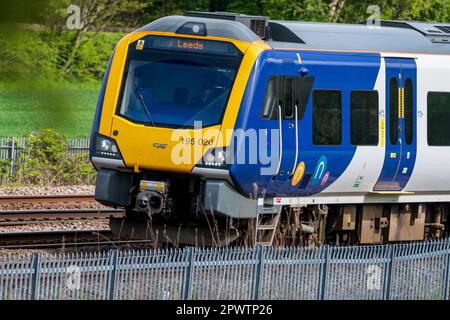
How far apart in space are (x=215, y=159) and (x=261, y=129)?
667 millimetres

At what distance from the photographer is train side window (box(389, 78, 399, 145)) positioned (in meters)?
12.3

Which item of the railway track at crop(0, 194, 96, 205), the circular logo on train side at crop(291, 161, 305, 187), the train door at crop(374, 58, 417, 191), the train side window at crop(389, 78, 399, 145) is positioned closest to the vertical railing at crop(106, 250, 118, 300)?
the circular logo on train side at crop(291, 161, 305, 187)

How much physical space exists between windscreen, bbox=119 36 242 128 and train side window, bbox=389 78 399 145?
101 inches

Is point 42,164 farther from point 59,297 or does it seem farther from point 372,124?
point 59,297

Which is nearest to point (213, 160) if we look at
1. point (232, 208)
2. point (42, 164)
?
point (232, 208)

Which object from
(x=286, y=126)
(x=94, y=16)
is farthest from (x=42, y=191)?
(x=94, y=16)

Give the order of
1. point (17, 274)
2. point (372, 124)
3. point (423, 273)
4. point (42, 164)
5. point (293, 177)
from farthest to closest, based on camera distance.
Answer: point (42, 164) → point (372, 124) → point (293, 177) → point (423, 273) → point (17, 274)

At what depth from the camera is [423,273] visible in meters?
10.4

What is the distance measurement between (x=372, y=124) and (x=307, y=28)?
1557mm

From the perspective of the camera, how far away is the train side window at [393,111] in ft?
40.4

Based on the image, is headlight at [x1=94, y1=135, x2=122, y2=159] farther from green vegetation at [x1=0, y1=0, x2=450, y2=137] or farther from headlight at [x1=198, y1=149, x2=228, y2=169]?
green vegetation at [x1=0, y1=0, x2=450, y2=137]

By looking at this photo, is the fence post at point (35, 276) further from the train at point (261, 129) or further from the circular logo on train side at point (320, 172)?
the circular logo on train side at point (320, 172)

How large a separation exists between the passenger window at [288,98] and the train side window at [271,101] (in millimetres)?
184

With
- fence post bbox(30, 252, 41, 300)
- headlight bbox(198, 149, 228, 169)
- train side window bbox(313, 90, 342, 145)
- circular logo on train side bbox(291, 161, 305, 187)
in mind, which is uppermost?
train side window bbox(313, 90, 342, 145)
